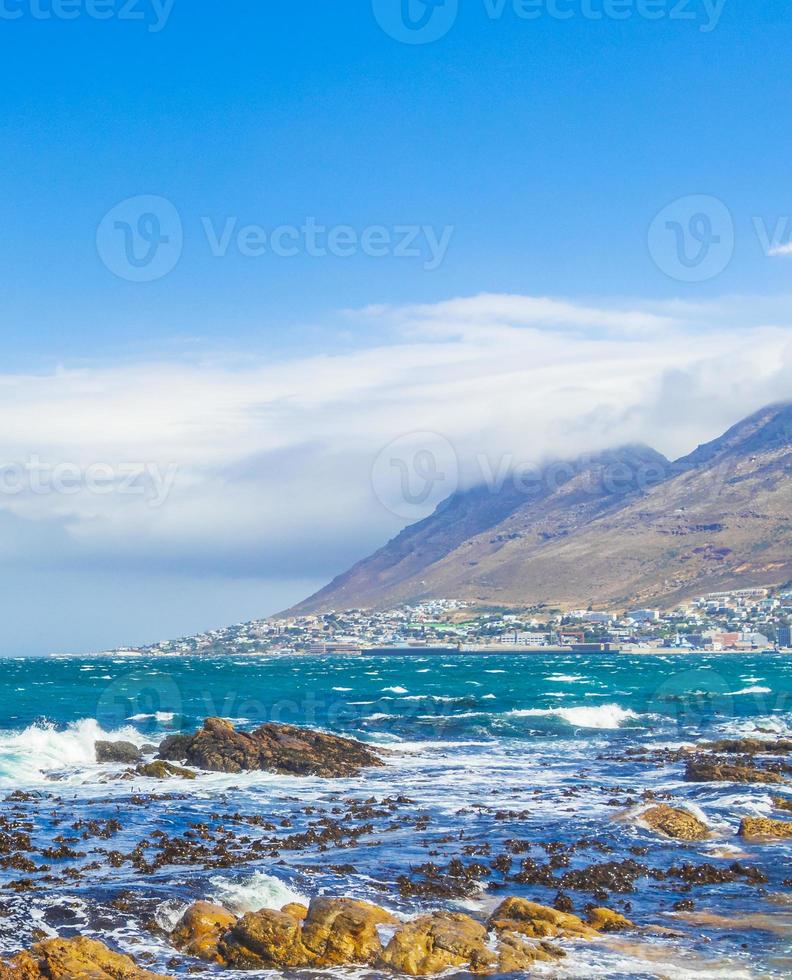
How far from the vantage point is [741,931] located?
2062 cm

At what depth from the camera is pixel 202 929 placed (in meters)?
20.3

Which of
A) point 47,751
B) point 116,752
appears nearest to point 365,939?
point 116,752

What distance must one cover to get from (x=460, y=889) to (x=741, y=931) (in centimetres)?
663

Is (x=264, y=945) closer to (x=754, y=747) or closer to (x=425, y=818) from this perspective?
(x=425, y=818)

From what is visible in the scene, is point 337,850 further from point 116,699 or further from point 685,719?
point 116,699

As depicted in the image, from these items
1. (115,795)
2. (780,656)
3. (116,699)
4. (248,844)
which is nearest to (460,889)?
(248,844)

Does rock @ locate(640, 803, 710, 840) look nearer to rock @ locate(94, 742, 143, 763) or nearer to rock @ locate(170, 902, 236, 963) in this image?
rock @ locate(170, 902, 236, 963)

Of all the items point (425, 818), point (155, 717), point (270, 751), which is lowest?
point (155, 717)

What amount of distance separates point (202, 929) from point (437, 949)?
490 centimetres

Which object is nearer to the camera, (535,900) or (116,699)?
(535,900)

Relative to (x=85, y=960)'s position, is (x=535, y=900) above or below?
below

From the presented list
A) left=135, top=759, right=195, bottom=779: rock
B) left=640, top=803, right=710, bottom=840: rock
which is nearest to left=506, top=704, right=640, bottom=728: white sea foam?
left=135, top=759, right=195, bottom=779: rock

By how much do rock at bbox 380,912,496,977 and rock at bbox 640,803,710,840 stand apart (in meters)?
13.2

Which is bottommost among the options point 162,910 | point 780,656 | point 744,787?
point 780,656
